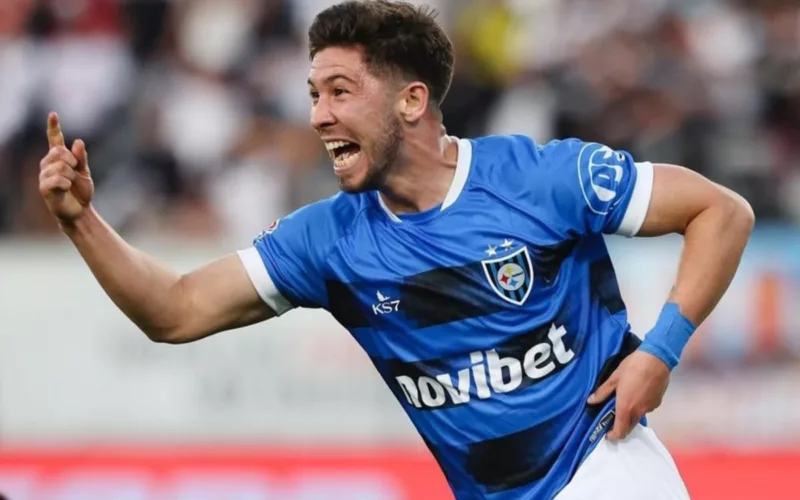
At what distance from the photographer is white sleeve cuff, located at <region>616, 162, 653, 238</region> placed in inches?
189

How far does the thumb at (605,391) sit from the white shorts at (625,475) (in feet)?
0.42

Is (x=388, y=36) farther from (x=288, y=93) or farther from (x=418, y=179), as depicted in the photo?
(x=288, y=93)

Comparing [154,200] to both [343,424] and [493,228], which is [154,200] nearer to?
[343,424]

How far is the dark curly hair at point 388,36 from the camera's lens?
4938 millimetres

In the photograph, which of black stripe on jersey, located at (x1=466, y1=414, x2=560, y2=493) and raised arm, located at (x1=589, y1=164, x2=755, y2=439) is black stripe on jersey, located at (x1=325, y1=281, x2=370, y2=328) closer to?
black stripe on jersey, located at (x1=466, y1=414, x2=560, y2=493)

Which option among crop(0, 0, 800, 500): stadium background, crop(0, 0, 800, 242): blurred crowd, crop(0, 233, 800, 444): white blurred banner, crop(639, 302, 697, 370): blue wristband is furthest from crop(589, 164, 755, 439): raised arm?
crop(0, 0, 800, 242): blurred crowd

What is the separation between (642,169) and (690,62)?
22.8ft

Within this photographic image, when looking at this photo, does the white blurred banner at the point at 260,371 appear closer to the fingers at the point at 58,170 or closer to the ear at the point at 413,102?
the ear at the point at 413,102

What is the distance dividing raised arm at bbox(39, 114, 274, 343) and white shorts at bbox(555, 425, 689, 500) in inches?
45.2

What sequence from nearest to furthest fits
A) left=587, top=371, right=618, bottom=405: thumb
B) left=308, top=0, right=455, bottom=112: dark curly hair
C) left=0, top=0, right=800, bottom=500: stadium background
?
1. left=587, top=371, right=618, bottom=405: thumb
2. left=308, top=0, right=455, bottom=112: dark curly hair
3. left=0, top=0, right=800, bottom=500: stadium background

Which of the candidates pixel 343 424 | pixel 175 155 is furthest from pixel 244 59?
pixel 343 424

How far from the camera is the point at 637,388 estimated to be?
471 centimetres

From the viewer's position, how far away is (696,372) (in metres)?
9.88

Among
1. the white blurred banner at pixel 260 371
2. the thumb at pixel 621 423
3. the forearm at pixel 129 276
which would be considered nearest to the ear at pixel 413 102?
the forearm at pixel 129 276
